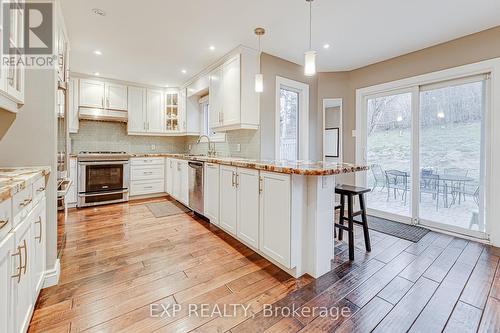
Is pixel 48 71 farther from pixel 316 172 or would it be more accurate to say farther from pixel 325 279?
pixel 325 279

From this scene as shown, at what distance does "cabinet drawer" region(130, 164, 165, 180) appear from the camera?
187 inches

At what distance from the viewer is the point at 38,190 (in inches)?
62.6

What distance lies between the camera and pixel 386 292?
1781 mm

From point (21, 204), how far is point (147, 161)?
3.82 meters

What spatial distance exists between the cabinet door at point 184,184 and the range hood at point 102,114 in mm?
1865

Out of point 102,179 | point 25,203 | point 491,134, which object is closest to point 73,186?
point 102,179

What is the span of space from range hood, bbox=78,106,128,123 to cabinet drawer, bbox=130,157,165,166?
0.94 meters

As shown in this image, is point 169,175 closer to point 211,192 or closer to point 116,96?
point 116,96

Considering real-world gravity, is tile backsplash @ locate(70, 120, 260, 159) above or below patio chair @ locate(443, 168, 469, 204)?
above

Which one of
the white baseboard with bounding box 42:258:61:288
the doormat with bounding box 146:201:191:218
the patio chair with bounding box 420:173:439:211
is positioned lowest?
the white baseboard with bounding box 42:258:61:288

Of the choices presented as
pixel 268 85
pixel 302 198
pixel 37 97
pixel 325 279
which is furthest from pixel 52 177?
pixel 268 85

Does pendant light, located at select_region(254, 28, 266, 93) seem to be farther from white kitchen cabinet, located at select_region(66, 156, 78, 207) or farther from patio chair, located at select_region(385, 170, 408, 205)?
white kitchen cabinet, located at select_region(66, 156, 78, 207)

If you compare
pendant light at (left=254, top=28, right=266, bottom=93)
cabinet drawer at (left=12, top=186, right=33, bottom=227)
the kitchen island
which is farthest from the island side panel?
cabinet drawer at (left=12, top=186, right=33, bottom=227)

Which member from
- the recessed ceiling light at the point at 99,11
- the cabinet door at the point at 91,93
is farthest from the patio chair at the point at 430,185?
the cabinet door at the point at 91,93
